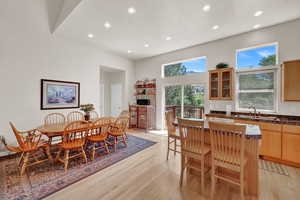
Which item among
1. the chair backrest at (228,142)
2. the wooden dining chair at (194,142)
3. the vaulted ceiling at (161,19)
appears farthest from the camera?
the vaulted ceiling at (161,19)

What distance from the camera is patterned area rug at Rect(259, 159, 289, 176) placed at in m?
2.50

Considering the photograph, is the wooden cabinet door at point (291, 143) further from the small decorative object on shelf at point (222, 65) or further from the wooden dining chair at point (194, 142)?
the small decorative object on shelf at point (222, 65)

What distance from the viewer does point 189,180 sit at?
2.24m

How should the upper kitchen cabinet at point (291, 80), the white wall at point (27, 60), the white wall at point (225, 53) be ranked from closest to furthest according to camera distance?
the upper kitchen cabinet at point (291, 80)
the white wall at point (27, 60)
the white wall at point (225, 53)

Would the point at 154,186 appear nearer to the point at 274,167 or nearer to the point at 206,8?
the point at 274,167

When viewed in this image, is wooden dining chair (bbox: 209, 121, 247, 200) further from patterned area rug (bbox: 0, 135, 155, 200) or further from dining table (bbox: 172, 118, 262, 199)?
patterned area rug (bbox: 0, 135, 155, 200)

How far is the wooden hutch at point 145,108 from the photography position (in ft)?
18.9

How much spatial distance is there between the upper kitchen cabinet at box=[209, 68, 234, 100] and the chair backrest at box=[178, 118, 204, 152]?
242 centimetres

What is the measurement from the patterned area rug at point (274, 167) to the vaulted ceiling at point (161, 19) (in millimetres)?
3363

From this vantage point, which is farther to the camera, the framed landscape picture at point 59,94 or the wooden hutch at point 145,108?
the wooden hutch at point 145,108

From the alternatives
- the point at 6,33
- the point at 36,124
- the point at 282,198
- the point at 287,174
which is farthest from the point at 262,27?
the point at 36,124

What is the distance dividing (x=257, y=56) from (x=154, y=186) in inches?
172

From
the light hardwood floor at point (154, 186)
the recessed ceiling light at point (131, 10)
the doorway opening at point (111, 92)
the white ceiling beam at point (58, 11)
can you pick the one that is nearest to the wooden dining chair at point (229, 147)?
the light hardwood floor at point (154, 186)

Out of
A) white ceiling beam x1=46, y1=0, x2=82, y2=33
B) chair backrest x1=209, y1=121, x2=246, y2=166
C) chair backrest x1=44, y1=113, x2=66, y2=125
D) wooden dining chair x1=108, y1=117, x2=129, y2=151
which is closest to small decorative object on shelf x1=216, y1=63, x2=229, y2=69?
chair backrest x1=209, y1=121, x2=246, y2=166
